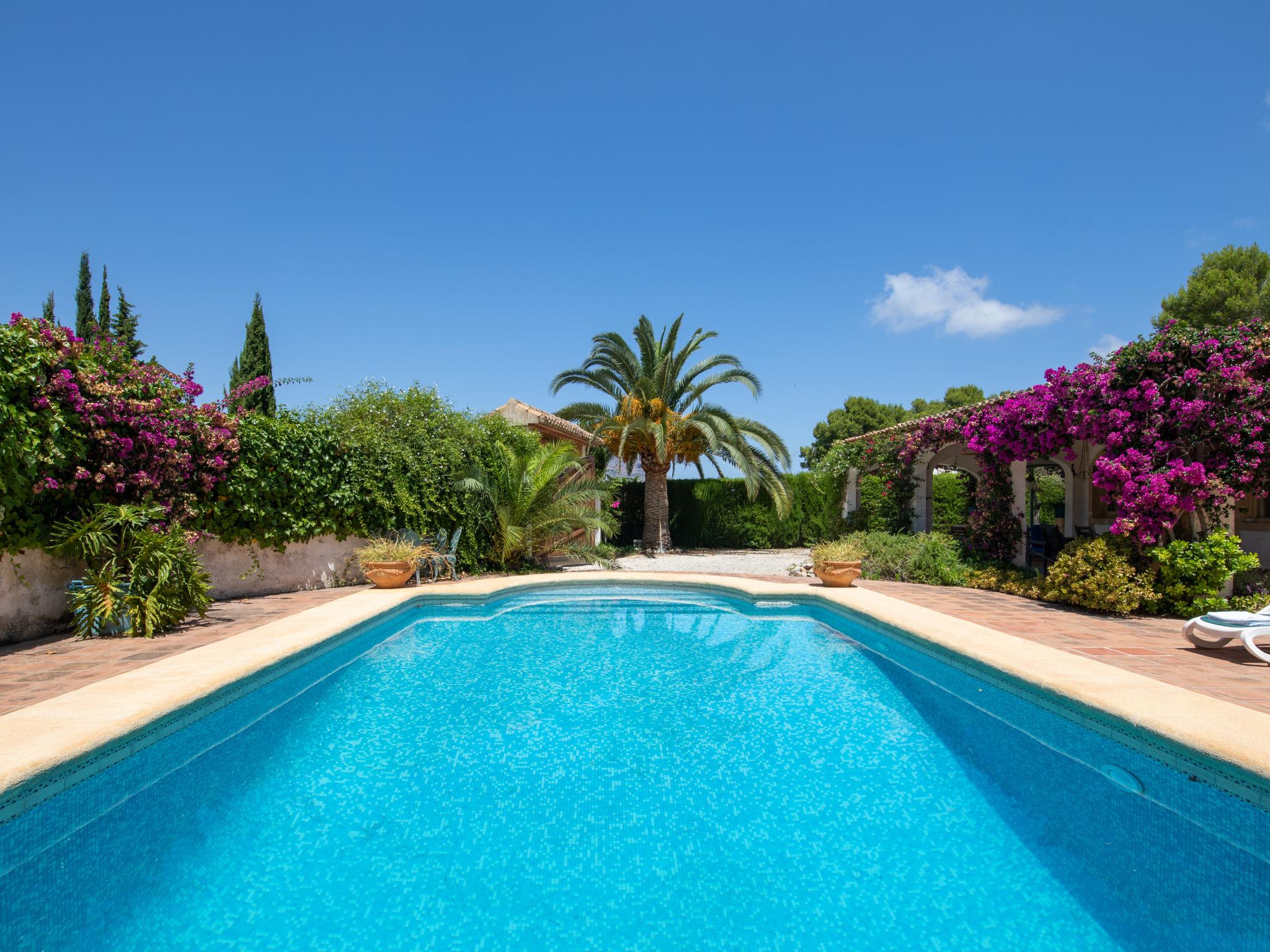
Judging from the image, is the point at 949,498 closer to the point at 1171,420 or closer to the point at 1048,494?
the point at 1048,494

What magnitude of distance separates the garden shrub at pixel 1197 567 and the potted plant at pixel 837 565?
3.61m

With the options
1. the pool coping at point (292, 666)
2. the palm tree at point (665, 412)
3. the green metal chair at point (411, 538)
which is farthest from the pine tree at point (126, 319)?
the pool coping at point (292, 666)

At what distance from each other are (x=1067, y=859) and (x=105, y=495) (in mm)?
8346

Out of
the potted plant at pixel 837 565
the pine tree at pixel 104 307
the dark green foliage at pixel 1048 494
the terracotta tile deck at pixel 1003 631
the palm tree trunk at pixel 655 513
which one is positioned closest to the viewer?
the terracotta tile deck at pixel 1003 631

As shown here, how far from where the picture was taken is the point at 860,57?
1082 centimetres

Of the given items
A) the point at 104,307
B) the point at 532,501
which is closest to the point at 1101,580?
the point at 532,501

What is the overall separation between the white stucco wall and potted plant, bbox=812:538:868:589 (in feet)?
24.7

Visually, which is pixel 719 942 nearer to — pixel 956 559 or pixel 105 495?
pixel 105 495

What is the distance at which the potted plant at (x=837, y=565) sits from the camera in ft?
32.2

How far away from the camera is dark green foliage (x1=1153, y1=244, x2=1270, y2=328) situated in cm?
2066

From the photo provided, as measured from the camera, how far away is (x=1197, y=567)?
7316 mm

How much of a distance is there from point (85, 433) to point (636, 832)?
6545mm

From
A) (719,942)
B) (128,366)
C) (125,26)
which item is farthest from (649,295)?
(719,942)

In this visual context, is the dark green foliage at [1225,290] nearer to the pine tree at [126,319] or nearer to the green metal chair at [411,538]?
the green metal chair at [411,538]
